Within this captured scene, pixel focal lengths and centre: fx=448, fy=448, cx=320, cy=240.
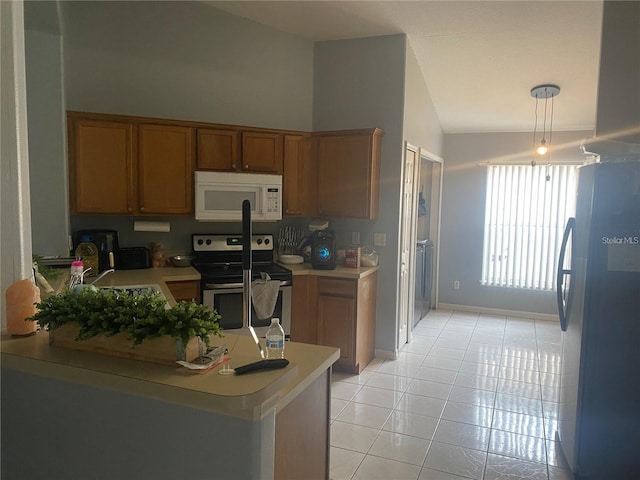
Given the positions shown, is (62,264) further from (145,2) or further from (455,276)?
(455,276)

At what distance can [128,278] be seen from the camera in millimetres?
3449

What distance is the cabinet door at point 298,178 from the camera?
4.20 m

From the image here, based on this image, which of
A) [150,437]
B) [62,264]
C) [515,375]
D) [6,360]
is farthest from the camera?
[515,375]

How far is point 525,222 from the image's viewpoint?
5820 millimetres

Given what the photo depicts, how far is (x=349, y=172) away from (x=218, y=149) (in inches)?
46.9

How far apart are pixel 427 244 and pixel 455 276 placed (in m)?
0.85

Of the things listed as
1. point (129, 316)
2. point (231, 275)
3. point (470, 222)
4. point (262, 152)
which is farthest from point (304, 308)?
point (470, 222)

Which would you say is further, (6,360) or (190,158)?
(190,158)

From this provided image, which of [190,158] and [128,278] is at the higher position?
[190,158]

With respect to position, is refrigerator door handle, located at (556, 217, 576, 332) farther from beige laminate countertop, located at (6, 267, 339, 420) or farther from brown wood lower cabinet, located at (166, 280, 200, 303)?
brown wood lower cabinet, located at (166, 280, 200, 303)

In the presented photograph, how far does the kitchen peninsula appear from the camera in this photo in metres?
1.26

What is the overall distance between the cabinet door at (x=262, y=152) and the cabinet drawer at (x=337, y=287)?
1.12m

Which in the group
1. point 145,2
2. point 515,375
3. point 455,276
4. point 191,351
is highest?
point 145,2

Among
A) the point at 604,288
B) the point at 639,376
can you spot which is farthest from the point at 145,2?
the point at 639,376
